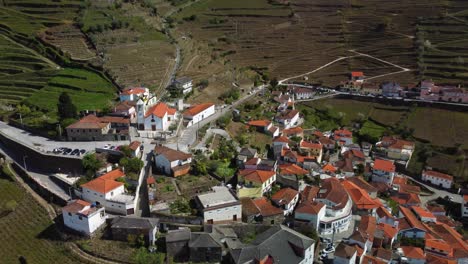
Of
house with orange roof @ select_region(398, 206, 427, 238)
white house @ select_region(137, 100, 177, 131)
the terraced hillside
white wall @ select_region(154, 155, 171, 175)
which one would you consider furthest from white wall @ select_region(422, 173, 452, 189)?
white wall @ select_region(154, 155, 171, 175)

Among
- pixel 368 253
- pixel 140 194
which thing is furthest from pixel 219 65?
pixel 368 253

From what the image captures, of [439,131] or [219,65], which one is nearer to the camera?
[439,131]

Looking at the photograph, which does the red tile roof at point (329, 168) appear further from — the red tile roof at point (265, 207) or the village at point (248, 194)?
the red tile roof at point (265, 207)

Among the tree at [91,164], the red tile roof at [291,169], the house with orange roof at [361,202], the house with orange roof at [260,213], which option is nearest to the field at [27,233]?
the tree at [91,164]

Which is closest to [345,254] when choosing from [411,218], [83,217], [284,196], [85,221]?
[284,196]

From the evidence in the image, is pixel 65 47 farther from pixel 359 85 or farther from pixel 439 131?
pixel 439 131

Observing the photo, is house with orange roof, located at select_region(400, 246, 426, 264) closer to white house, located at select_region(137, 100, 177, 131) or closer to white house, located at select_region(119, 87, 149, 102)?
white house, located at select_region(137, 100, 177, 131)
